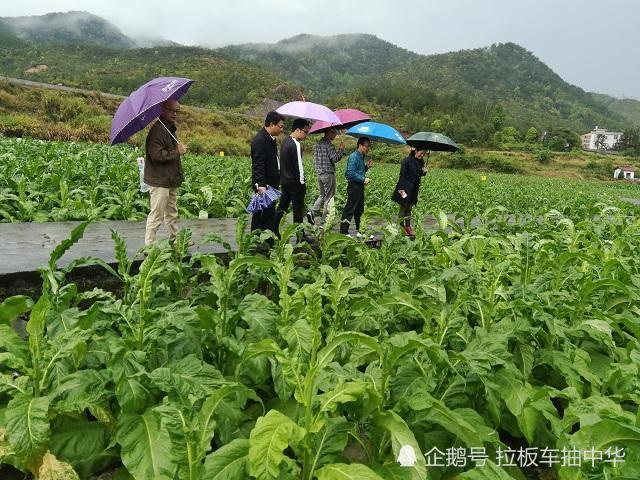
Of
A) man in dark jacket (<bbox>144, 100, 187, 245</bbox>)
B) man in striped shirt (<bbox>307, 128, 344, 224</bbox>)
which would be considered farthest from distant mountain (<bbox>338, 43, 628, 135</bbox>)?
man in dark jacket (<bbox>144, 100, 187, 245</bbox>)

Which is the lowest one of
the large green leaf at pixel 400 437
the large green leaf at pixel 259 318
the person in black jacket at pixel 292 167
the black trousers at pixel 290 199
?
the large green leaf at pixel 400 437

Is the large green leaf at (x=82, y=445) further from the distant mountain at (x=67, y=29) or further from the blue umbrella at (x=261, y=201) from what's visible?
the distant mountain at (x=67, y=29)

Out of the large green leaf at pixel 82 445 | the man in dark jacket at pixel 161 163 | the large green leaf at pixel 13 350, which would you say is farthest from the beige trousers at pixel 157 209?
the large green leaf at pixel 82 445

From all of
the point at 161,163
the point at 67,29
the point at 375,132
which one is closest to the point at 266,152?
the point at 161,163

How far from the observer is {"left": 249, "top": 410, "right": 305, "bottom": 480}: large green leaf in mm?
1759

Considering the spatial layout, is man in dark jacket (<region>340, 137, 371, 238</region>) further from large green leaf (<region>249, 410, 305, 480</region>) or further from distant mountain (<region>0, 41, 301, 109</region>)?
distant mountain (<region>0, 41, 301, 109</region>)

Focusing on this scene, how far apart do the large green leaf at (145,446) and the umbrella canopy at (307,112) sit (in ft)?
15.6

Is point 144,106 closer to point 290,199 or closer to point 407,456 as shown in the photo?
point 290,199

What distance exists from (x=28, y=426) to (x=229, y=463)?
2.86 ft

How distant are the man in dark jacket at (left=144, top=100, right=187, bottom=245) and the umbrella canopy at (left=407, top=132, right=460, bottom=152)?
4146 mm

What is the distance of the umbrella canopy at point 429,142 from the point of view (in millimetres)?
7855

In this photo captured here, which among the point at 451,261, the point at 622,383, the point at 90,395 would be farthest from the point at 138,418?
the point at 451,261

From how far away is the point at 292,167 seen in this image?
619cm

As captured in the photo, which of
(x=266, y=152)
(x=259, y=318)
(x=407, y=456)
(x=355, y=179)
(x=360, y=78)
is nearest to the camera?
(x=407, y=456)
